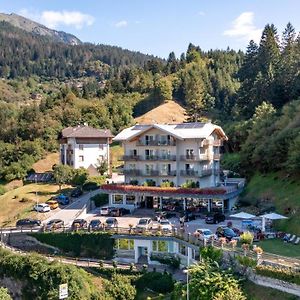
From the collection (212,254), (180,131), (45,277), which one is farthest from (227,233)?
(180,131)

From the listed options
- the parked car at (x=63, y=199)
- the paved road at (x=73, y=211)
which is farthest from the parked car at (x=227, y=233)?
the parked car at (x=63, y=199)

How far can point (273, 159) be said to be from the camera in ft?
182

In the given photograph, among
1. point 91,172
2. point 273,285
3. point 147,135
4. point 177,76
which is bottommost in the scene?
point 273,285

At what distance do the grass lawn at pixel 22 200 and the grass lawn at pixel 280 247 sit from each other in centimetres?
2802

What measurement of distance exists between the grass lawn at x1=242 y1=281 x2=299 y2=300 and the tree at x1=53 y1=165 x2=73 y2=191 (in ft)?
141

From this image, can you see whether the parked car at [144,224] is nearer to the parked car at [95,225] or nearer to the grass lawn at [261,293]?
the parked car at [95,225]

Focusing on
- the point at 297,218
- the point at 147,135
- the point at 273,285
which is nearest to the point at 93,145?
the point at 147,135

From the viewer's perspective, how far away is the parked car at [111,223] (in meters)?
46.3

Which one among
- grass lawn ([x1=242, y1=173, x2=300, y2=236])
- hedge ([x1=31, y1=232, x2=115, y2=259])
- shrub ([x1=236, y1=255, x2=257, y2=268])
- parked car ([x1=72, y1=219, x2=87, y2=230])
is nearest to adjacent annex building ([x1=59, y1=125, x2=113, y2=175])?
grass lawn ([x1=242, y1=173, x2=300, y2=236])

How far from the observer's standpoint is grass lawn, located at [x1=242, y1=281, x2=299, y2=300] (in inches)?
1158

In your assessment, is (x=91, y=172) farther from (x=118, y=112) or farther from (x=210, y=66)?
(x=210, y=66)

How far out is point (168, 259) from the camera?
41938mm

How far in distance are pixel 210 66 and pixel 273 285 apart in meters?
102

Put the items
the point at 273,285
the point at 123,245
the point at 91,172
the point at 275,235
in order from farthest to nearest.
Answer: the point at 91,172 → the point at 123,245 → the point at 275,235 → the point at 273,285
